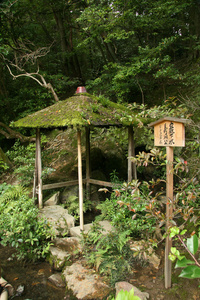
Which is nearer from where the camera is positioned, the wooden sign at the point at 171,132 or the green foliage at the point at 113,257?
the wooden sign at the point at 171,132

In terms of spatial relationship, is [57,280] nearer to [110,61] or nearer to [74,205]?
[74,205]

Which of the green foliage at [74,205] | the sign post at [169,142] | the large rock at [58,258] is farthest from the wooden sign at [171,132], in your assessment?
the green foliage at [74,205]

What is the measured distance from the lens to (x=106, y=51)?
36.2ft

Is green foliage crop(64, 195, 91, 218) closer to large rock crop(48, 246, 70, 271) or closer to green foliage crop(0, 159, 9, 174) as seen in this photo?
large rock crop(48, 246, 70, 271)

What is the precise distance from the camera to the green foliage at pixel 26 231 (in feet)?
14.9

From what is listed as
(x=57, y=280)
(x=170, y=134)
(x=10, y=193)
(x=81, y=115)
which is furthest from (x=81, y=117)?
(x=57, y=280)

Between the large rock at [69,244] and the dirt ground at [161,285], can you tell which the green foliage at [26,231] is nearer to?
the large rock at [69,244]

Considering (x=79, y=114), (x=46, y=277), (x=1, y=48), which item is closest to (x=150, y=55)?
(x=79, y=114)

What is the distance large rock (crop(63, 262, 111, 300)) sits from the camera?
3592mm

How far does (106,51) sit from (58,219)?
29.3ft

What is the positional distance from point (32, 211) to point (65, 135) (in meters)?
5.30

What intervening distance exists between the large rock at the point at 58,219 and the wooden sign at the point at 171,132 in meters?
3.07

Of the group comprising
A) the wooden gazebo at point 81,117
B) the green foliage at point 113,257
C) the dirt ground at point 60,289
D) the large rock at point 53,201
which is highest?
the wooden gazebo at point 81,117

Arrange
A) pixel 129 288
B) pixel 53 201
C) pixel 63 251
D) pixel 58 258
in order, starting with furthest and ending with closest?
pixel 53 201 < pixel 63 251 < pixel 58 258 < pixel 129 288
